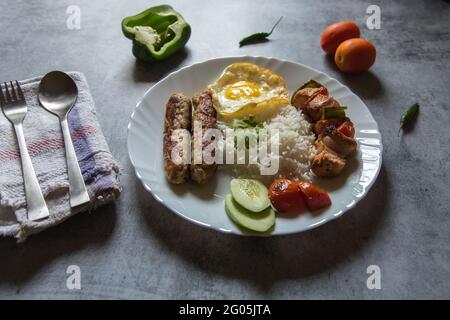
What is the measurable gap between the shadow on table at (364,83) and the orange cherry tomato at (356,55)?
43 mm

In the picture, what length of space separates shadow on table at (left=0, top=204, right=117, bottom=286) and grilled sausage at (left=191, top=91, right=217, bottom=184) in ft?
1.39

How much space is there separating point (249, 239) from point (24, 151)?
1.10m

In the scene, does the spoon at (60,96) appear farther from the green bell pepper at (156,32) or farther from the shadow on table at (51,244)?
the green bell pepper at (156,32)

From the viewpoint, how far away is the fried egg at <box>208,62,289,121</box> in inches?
89.4

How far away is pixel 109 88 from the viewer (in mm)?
2584

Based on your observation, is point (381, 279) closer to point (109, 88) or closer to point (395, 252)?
point (395, 252)

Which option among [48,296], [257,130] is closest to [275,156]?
[257,130]

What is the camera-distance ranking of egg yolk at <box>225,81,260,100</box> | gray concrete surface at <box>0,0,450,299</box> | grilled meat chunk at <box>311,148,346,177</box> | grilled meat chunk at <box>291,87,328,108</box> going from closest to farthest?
gray concrete surface at <box>0,0,450,299</box> → grilled meat chunk at <box>311,148,346,177</box> → grilled meat chunk at <box>291,87,328,108</box> → egg yolk at <box>225,81,260,100</box>

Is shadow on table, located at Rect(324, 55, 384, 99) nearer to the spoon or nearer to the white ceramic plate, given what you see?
the white ceramic plate

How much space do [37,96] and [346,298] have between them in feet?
5.95

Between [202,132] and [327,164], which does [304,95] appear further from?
[202,132]

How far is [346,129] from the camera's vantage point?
2.05 m

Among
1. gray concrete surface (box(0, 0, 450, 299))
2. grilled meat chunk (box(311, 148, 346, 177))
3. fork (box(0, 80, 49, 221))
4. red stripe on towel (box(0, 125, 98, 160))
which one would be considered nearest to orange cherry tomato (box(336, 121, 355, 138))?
grilled meat chunk (box(311, 148, 346, 177))

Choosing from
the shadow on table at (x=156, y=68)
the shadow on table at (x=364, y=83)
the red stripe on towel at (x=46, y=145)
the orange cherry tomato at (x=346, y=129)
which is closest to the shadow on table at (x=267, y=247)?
the orange cherry tomato at (x=346, y=129)
